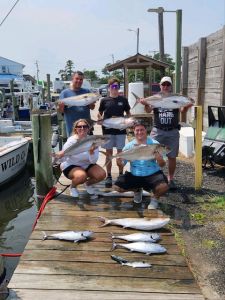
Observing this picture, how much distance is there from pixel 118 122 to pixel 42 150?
152 cm

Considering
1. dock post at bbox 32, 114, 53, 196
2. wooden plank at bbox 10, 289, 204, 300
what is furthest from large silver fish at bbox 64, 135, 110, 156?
wooden plank at bbox 10, 289, 204, 300

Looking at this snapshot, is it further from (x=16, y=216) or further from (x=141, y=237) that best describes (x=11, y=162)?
(x=141, y=237)

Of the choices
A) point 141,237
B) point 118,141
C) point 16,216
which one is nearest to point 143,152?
point 141,237

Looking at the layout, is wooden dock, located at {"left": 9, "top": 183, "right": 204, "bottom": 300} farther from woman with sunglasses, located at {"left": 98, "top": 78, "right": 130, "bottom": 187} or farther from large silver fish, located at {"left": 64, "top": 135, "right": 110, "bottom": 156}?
woman with sunglasses, located at {"left": 98, "top": 78, "right": 130, "bottom": 187}

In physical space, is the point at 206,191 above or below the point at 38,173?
below

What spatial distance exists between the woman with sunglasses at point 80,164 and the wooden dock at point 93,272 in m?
0.91

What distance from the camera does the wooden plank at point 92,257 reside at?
12.8 ft

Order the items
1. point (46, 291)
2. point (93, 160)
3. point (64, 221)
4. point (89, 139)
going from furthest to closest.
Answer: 1. point (93, 160)
2. point (89, 139)
3. point (64, 221)
4. point (46, 291)

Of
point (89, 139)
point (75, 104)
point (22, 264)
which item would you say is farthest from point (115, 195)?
point (22, 264)

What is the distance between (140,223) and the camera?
471cm

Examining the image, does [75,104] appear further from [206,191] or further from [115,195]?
[206,191]

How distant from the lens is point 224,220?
5.66 meters

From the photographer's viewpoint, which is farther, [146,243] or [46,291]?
[146,243]

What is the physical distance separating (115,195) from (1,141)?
7.13 m
